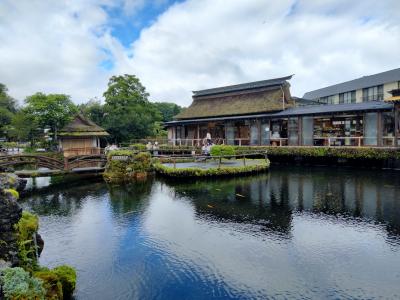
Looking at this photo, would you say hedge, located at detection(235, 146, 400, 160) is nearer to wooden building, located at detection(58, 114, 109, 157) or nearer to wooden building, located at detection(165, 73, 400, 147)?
wooden building, located at detection(165, 73, 400, 147)

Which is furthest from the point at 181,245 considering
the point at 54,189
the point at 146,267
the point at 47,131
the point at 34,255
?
the point at 47,131

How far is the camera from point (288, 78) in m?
33.0

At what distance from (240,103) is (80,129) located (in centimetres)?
1890

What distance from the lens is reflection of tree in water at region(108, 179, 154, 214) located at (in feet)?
41.9

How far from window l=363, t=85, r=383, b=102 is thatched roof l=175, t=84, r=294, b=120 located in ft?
63.3

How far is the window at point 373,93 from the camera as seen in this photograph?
44156 millimetres

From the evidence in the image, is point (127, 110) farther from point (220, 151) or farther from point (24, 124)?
point (220, 151)

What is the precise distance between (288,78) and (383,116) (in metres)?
12.0

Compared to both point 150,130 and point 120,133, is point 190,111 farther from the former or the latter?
point 120,133

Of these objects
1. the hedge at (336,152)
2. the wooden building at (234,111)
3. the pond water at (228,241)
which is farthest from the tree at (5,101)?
the hedge at (336,152)

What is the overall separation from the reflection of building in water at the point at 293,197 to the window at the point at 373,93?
99.4ft

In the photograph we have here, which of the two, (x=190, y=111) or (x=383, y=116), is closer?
(x=383, y=116)

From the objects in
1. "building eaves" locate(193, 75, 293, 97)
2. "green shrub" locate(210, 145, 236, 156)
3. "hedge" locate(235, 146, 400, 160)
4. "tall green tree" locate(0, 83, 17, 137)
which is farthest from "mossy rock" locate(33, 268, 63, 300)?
"tall green tree" locate(0, 83, 17, 137)

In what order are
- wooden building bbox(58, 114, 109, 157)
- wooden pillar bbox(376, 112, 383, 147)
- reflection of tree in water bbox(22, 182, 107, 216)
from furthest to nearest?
wooden building bbox(58, 114, 109, 157) < wooden pillar bbox(376, 112, 383, 147) < reflection of tree in water bbox(22, 182, 107, 216)
